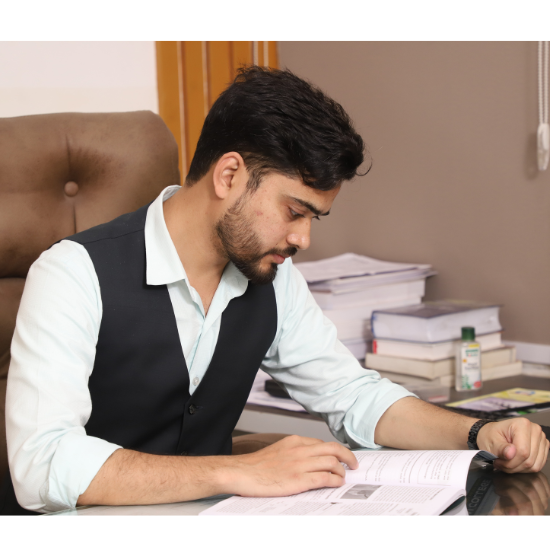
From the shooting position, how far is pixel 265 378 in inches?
62.1

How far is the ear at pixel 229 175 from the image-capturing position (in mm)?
1064

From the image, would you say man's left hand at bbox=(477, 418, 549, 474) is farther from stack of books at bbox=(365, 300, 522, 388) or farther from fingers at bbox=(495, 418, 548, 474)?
stack of books at bbox=(365, 300, 522, 388)

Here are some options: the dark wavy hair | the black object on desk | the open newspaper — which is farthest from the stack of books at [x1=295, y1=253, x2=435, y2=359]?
the open newspaper

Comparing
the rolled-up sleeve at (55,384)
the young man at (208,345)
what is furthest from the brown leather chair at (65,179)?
the rolled-up sleeve at (55,384)

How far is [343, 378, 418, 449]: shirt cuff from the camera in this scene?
1.11m

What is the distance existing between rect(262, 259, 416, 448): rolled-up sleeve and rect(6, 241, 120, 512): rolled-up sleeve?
15.2 inches

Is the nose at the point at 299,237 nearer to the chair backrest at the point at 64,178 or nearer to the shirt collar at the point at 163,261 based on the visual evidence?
the shirt collar at the point at 163,261

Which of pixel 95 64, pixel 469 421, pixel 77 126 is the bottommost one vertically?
pixel 469 421

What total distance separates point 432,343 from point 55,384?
927 millimetres

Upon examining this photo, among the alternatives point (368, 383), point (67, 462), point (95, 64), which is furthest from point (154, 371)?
point (95, 64)

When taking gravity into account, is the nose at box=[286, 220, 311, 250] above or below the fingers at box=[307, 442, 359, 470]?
above

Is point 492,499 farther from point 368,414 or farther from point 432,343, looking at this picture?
point 432,343
